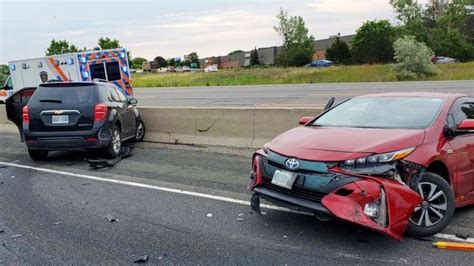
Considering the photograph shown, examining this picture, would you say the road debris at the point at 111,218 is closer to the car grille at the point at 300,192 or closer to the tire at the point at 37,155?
the car grille at the point at 300,192

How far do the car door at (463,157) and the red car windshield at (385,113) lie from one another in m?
0.24

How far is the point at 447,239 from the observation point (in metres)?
4.78

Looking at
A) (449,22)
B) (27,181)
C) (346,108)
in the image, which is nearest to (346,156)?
(346,108)

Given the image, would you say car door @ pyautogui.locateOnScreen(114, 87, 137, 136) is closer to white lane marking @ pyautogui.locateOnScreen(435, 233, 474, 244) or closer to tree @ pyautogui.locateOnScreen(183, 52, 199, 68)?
white lane marking @ pyautogui.locateOnScreen(435, 233, 474, 244)

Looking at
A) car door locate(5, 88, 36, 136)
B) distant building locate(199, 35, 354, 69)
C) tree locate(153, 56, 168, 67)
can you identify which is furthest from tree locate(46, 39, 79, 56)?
car door locate(5, 88, 36, 136)

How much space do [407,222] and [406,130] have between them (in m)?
1.03

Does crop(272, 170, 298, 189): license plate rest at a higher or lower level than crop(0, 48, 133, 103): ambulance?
lower

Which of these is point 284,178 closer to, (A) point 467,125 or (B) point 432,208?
(B) point 432,208

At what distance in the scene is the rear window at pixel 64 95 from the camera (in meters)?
9.41

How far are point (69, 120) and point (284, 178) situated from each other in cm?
579

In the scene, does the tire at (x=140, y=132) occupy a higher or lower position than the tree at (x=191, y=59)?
higher

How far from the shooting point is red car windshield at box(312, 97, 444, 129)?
5285 millimetres

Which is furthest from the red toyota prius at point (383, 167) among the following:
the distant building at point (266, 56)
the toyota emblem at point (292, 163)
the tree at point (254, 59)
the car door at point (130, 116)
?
the tree at point (254, 59)

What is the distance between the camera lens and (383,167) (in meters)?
4.42
